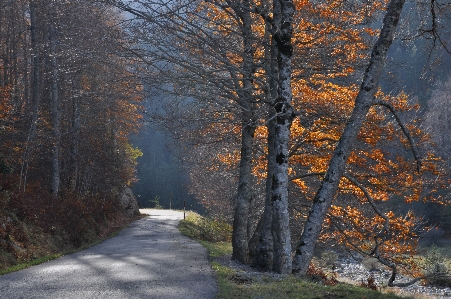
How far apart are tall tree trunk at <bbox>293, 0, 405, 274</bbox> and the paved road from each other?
6.80 feet

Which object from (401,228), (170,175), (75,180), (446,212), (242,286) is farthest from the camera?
(170,175)

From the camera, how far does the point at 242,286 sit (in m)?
7.77

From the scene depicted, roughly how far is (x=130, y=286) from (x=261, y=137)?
8067 millimetres

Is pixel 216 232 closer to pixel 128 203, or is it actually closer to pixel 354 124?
pixel 128 203

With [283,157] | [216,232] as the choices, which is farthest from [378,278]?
[283,157]

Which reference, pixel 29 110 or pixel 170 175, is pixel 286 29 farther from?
pixel 170 175

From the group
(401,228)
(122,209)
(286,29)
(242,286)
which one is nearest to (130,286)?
(242,286)

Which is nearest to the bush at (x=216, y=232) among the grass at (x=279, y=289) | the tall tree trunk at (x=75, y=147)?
the tall tree trunk at (x=75, y=147)

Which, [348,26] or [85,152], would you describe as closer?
[348,26]

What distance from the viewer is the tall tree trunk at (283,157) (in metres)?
9.02

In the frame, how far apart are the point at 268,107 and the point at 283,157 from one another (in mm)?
2536

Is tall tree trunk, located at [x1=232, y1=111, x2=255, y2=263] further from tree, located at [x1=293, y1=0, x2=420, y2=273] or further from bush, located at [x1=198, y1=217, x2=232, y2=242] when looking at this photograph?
bush, located at [x1=198, y1=217, x2=232, y2=242]

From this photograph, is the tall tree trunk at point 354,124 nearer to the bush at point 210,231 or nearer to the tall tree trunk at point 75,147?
the bush at point 210,231

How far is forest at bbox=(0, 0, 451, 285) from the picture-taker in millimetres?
8852
